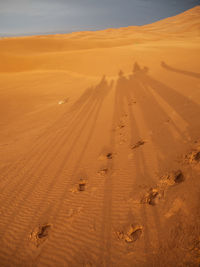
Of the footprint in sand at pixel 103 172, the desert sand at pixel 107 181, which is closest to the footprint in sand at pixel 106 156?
the desert sand at pixel 107 181

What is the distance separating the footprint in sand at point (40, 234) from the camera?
2.48 metres

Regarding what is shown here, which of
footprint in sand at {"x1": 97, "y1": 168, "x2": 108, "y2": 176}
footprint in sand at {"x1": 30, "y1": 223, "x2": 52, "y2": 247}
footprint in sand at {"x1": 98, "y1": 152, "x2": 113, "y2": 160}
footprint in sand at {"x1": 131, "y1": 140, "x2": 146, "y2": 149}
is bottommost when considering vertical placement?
footprint in sand at {"x1": 30, "y1": 223, "x2": 52, "y2": 247}

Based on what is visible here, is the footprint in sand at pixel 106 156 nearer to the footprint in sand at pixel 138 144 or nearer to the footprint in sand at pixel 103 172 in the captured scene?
the footprint in sand at pixel 103 172

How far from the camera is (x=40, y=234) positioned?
2594mm

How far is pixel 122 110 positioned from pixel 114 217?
4507mm

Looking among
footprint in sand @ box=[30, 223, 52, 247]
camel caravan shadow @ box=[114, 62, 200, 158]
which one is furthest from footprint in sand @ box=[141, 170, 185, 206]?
footprint in sand @ box=[30, 223, 52, 247]

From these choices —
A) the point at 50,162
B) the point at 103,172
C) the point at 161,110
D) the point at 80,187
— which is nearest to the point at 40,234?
the point at 80,187

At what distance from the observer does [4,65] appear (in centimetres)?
1791

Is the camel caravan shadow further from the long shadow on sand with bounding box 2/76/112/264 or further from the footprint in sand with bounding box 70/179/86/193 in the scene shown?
the footprint in sand with bounding box 70/179/86/193

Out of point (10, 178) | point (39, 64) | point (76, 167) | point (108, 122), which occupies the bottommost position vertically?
point (10, 178)

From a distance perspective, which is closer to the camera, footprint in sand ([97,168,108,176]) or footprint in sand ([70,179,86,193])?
footprint in sand ([70,179,86,193])

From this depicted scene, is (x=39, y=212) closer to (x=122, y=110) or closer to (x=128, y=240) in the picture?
Answer: (x=128, y=240)

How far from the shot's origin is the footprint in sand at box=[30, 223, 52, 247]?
8.13 ft

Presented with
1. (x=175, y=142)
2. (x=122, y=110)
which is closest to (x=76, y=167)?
(x=175, y=142)
